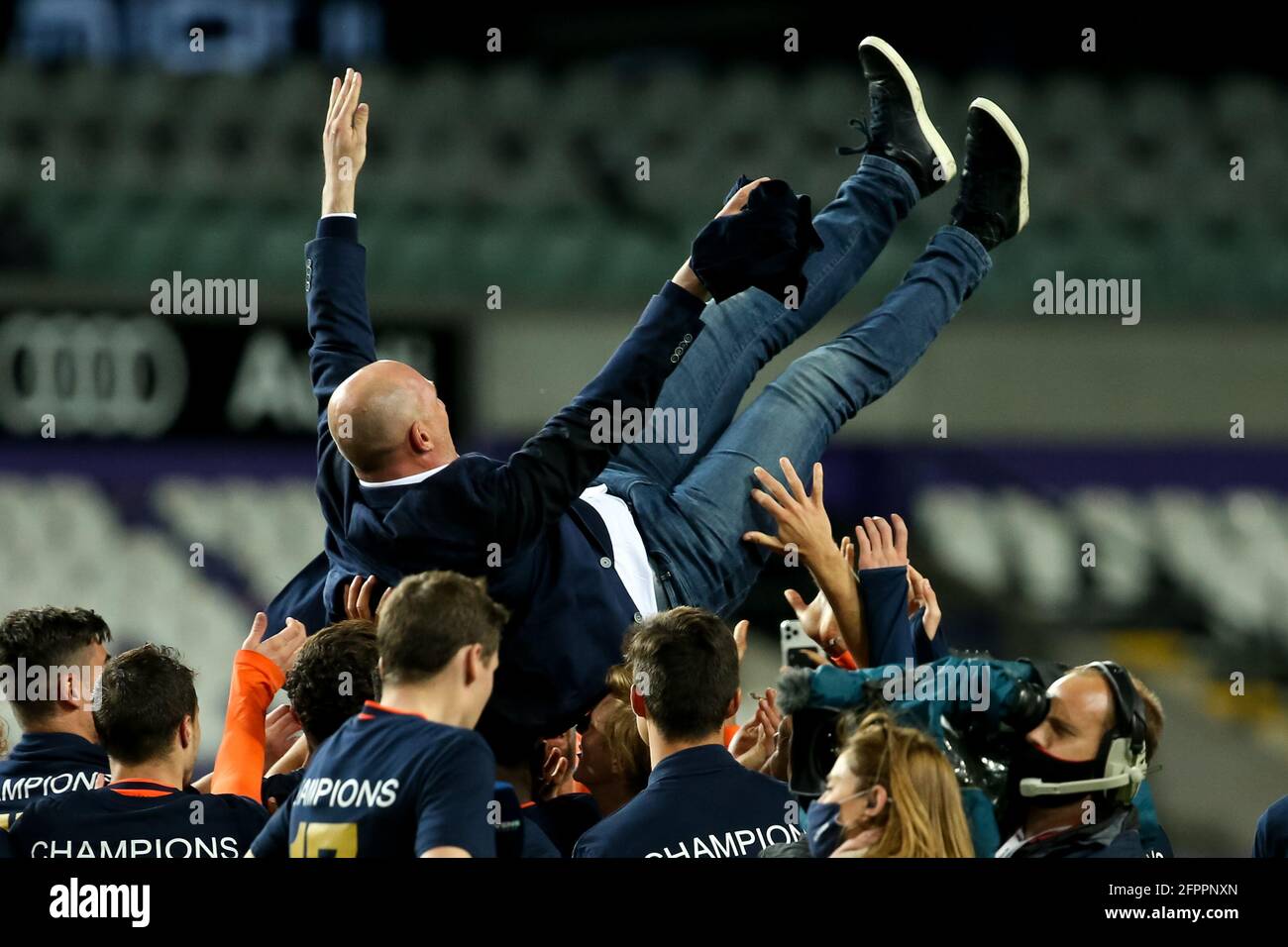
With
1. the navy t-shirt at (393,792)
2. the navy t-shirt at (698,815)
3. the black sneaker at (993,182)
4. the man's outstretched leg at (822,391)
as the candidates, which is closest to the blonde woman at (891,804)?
the navy t-shirt at (698,815)

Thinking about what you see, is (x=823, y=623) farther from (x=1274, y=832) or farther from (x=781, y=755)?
(x=1274, y=832)

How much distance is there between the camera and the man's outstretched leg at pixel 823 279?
4.05m

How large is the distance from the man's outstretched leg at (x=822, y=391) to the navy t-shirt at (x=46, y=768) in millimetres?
1222

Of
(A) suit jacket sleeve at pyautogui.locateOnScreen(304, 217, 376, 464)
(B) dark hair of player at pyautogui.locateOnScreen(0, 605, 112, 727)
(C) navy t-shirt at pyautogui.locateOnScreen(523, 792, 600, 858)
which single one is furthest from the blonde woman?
(B) dark hair of player at pyautogui.locateOnScreen(0, 605, 112, 727)

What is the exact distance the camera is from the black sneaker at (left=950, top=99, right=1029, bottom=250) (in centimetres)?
434

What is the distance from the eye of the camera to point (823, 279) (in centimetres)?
421

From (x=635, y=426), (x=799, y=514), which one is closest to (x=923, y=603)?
(x=799, y=514)

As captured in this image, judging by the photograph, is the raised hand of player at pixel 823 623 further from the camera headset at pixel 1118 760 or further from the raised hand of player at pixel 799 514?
the camera headset at pixel 1118 760

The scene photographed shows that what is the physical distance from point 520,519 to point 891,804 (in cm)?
94

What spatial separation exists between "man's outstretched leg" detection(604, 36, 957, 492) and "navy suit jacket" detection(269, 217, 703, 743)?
0.47 metres

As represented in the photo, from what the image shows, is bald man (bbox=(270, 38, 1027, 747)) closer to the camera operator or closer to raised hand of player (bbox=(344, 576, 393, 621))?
raised hand of player (bbox=(344, 576, 393, 621))

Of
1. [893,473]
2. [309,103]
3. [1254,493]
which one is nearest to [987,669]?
[893,473]

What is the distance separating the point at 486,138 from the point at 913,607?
6667 millimetres
